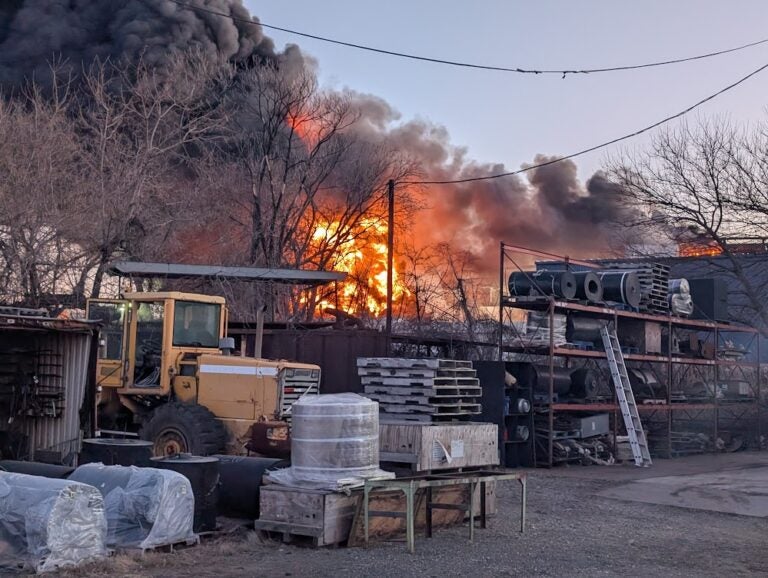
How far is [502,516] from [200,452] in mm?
4359

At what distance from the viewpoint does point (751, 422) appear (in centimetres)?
2802

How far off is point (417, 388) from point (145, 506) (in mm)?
5364

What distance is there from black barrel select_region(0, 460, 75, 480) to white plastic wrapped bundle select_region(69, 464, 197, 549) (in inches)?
22.9

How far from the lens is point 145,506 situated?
972 centimetres

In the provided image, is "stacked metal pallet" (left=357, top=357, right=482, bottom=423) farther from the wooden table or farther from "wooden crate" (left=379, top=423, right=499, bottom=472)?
the wooden table

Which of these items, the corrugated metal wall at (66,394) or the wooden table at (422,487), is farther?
the corrugated metal wall at (66,394)

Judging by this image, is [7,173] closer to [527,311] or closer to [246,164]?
[527,311]

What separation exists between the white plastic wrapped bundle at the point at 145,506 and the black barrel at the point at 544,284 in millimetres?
12143

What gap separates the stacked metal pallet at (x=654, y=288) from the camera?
925 inches

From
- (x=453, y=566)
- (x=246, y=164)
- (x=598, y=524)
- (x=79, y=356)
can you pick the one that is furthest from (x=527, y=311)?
(x=246, y=164)

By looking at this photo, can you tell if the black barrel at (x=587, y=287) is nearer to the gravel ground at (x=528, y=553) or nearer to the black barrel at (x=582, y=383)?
the black barrel at (x=582, y=383)

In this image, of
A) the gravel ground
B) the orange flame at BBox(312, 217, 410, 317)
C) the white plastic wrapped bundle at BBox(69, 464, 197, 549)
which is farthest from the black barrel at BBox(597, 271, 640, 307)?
the white plastic wrapped bundle at BBox(69, 464, 197, 549)

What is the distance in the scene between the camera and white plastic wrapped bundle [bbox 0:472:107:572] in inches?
340

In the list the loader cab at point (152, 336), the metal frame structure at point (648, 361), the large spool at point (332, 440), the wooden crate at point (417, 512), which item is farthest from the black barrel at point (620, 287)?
the large spool at point (332, 440)
